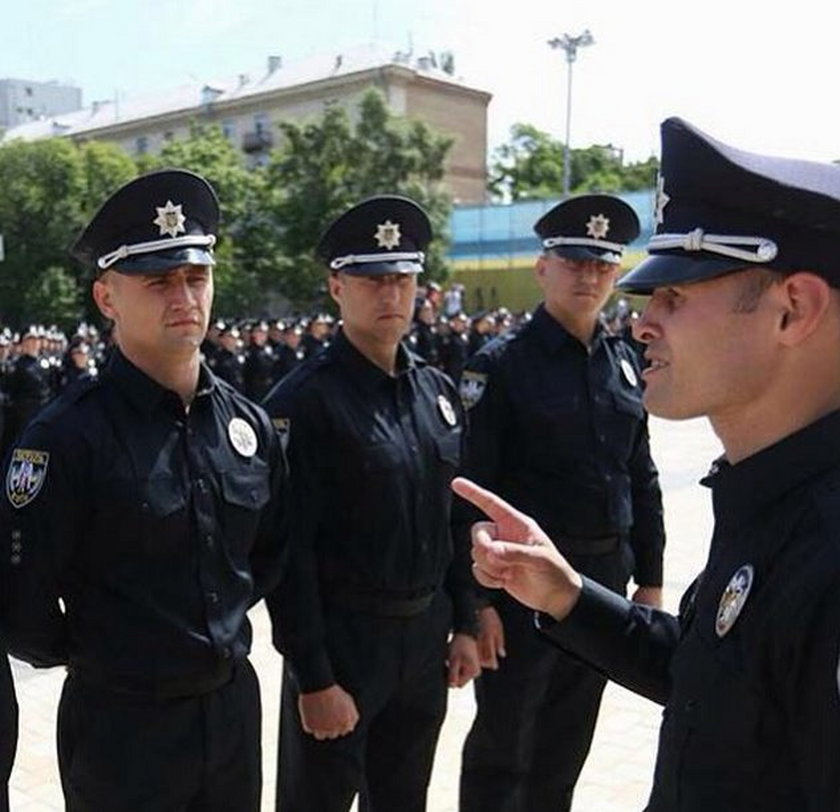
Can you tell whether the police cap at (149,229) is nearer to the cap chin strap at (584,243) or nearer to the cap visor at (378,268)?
the cap visor at (378,268)

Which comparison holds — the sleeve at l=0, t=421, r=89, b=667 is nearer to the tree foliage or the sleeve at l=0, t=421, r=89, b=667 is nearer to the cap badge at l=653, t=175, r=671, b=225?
the cap badge at l=653, t=175, r=671, b=225

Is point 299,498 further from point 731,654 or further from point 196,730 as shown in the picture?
point 731,654

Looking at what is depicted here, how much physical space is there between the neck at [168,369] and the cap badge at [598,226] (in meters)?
1.69

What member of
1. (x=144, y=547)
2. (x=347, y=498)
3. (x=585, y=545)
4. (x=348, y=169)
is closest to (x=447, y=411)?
(x=347, y=498)

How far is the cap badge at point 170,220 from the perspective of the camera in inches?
103

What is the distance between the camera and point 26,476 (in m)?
2.35

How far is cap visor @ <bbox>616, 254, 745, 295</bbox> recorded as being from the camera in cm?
154

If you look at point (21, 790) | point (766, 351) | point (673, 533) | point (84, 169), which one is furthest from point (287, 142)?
point (766, 351)

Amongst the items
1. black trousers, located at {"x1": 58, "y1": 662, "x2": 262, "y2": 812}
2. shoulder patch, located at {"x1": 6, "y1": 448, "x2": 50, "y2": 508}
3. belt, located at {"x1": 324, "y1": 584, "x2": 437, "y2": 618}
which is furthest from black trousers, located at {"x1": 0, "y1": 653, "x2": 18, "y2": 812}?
belt, located at {"x1": 324, "y1": 584, "x2": 437, "y2": 618}

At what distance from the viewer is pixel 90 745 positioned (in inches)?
93.2

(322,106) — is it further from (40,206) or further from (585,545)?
(585,545)

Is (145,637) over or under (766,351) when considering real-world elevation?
under

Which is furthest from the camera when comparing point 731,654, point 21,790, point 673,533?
point 673,533

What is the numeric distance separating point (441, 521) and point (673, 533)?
532 centimetres
